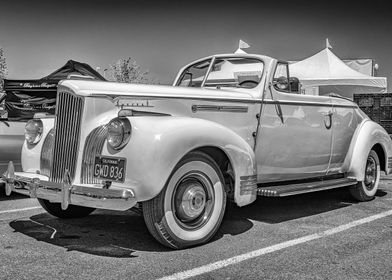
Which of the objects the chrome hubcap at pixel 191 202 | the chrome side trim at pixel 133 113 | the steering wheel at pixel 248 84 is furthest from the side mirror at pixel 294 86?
the chrome hubcap at pixel 191 202

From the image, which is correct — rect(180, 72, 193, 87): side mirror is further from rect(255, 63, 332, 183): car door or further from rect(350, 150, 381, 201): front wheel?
rect(350, 150, 381, 201): front wheel

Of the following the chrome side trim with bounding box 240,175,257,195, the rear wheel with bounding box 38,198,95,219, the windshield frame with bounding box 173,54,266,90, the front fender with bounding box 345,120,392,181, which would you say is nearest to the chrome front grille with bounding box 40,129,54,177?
the rear wheel with bounding box 38,198,95,219

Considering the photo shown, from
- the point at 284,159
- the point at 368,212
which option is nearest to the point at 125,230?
the point at 284,159

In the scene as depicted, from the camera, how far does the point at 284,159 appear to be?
219 inches

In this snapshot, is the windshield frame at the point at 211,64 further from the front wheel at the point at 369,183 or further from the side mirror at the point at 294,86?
the front wheel at the point at 369,183

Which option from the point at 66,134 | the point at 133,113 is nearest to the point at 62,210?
the point at 66,134

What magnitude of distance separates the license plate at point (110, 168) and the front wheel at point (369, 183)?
12.5ft

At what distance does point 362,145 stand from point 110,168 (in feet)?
12.5

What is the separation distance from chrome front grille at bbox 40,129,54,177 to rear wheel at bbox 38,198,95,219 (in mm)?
502

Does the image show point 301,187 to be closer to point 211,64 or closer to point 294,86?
point 294,86

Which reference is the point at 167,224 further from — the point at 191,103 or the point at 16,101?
the point at 16,101

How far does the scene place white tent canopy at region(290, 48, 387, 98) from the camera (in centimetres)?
1958

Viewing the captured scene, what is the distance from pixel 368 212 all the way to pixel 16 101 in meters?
6.66

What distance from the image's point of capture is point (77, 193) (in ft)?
12.8
